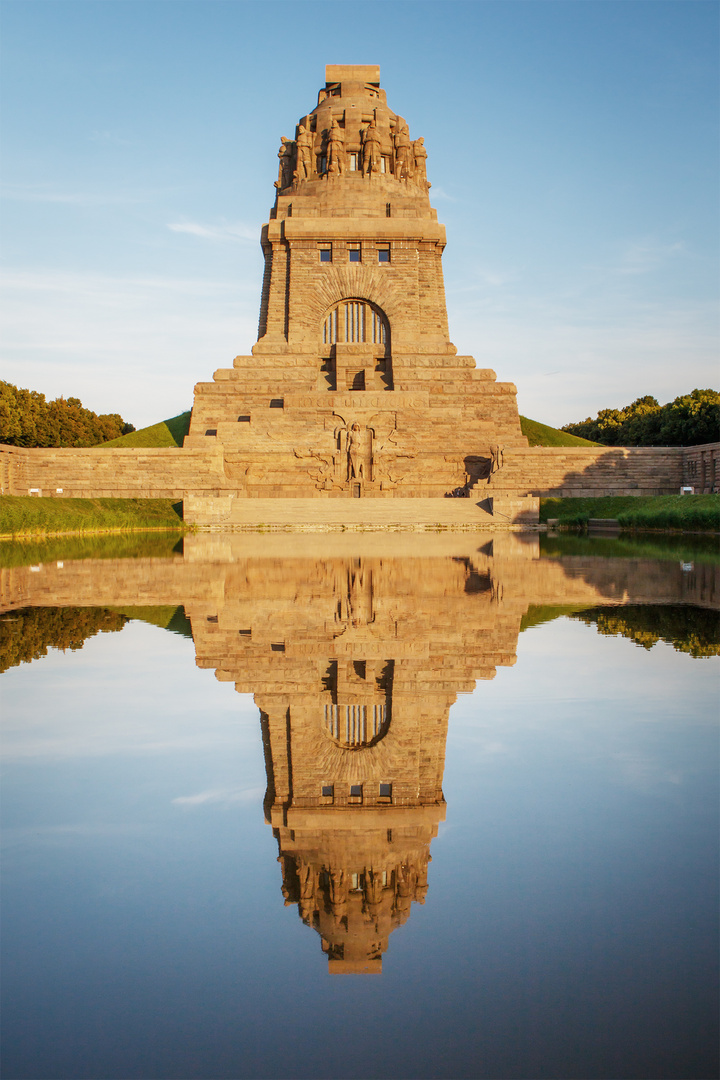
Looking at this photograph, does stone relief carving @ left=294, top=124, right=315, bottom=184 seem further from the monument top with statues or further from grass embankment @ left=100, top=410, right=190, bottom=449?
grass embankment @ left=100, top=410, right=190, bottom=449

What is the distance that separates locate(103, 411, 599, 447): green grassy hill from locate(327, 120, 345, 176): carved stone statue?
1715 centimetres

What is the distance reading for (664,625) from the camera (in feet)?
27.9

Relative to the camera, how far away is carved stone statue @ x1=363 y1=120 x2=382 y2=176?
50875 mm

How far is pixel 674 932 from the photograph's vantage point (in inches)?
95.4

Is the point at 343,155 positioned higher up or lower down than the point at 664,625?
higher up

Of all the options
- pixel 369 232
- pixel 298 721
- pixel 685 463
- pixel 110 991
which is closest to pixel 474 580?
pixel 298 721

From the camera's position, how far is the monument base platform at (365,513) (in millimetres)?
31234

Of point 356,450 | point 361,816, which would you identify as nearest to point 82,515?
point 356,450

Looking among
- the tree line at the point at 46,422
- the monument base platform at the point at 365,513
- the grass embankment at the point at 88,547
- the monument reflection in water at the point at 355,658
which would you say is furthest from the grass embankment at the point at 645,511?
the tree line at the point at 46,422

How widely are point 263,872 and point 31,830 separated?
982mm

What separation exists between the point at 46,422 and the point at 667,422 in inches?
1534

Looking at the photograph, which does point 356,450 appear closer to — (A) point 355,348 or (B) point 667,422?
(A) point 355,348

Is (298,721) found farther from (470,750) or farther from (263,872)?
(263,872)

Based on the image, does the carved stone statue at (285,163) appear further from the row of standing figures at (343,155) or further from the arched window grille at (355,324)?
the arched window grille at (355,324)
